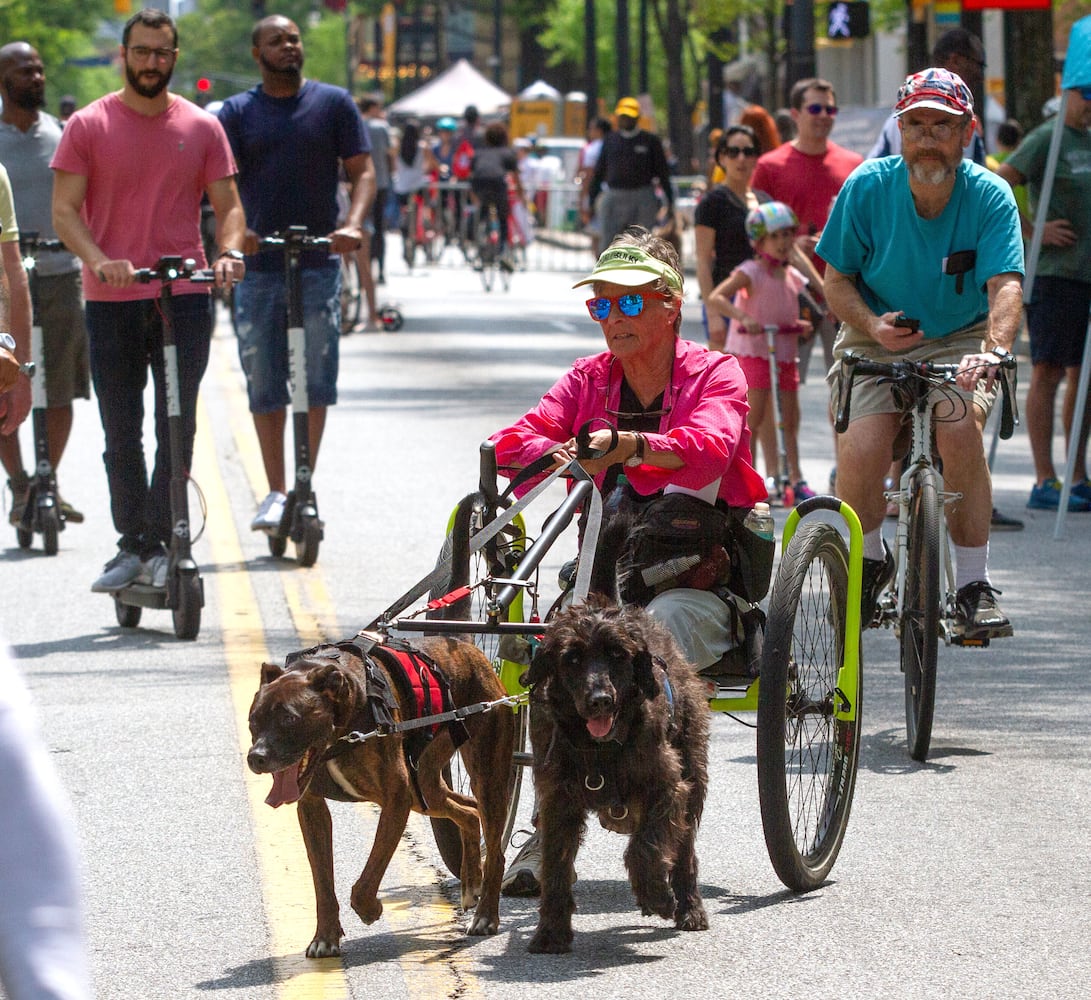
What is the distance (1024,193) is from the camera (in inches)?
533

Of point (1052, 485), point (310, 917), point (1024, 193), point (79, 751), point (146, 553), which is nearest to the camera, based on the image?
point (310, 917)

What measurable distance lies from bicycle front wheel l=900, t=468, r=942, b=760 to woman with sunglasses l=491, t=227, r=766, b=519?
3.81 feet

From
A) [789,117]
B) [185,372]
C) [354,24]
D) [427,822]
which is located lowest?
[427,822]

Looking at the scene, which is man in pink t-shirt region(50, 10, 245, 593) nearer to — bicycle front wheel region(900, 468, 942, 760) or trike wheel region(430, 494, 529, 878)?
bicycle front wheel region(900, 468, 942, 760)

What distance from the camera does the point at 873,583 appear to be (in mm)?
7266

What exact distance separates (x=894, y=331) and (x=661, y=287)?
180cm

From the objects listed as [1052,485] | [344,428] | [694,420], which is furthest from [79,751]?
[344,428]

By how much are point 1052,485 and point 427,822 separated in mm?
7102

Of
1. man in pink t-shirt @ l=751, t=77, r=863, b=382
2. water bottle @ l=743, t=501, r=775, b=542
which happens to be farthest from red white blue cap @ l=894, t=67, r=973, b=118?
man in pink t-shirt @ l=751, t=77, r=863, b=382

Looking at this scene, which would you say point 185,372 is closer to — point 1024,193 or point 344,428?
point 1024,193

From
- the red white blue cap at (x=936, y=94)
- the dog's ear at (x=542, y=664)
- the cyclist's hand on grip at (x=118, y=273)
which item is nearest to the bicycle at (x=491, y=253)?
the cyclist's hand on grip at (x=118, y=273)

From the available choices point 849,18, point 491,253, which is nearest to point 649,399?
point 849,18

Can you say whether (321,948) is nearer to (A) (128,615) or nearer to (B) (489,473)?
(B) (489,473)

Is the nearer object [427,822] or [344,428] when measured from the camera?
[427,822]
